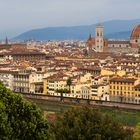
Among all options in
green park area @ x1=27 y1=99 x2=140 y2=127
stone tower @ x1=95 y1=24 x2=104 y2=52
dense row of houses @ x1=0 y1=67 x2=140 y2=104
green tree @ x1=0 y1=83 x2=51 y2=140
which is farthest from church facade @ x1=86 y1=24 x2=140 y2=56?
green tree @ x1=0 y1=83 x2=51 y2=140

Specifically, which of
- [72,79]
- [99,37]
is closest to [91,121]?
[72,79]

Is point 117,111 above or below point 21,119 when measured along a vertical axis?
below

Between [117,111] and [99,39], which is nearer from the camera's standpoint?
[117,111]

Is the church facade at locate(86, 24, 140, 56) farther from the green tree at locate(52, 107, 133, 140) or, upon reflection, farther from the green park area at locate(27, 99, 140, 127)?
the green tree at locate(52, 107, 133, 140)

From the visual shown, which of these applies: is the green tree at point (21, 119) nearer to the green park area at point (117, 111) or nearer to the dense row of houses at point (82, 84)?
the green park area at point (117, 111)

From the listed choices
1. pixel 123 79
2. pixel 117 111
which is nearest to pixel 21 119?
pixel 117 111

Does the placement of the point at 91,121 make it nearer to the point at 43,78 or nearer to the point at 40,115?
the point at 40,115

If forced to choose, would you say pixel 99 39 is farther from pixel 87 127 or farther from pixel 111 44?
pixel 87 127
